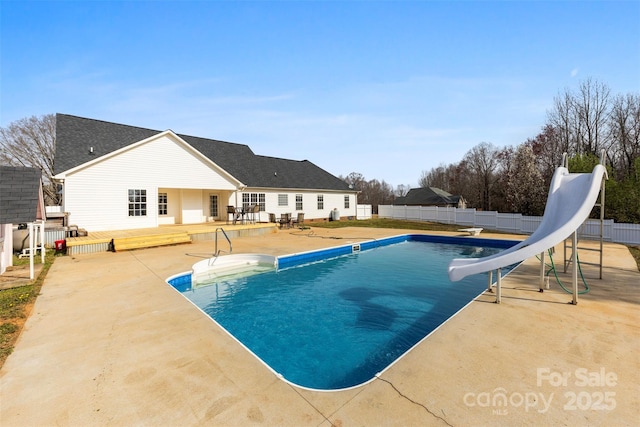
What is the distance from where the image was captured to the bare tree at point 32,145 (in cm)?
2695

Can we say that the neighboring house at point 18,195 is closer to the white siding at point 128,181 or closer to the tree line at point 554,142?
the white siding at point 128,181

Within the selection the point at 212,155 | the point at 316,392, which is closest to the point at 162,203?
the point at 212,155

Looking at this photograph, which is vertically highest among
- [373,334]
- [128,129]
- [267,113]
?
[267,113]

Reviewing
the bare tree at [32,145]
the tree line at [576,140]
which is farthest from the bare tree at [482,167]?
the bare tree at [32,145]

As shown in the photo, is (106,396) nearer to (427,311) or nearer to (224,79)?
(427,311)

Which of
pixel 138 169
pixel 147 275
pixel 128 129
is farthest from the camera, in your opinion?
pixel 128 129

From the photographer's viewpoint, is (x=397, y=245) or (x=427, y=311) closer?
(x=427, y=311)

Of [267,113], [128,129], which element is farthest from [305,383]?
[128,129]

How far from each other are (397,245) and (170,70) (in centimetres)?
1427

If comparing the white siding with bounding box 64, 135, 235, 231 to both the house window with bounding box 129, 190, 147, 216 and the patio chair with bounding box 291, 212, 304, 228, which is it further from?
the patio chair with bounding box 291, 212, 304, 228

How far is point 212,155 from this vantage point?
69.9 ft

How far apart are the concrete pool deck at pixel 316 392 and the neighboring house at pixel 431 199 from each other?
1352 inches

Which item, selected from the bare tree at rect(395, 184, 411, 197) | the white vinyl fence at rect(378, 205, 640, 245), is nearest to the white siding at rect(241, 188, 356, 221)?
the white vinyl fence at rect(378, 205, 640, 245)

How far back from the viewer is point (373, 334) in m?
5.08
